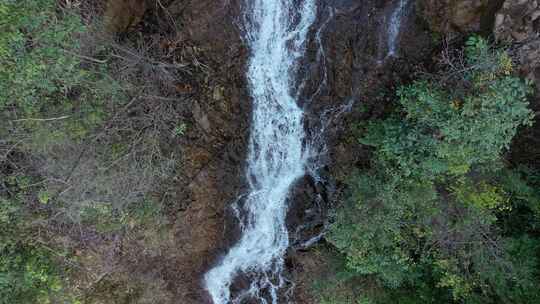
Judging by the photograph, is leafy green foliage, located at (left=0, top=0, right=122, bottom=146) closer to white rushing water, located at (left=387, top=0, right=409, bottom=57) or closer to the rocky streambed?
the rocky streambed

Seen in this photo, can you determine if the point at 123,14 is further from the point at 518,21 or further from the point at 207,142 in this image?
the point at 518,21

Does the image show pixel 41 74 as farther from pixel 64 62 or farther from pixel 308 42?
pixel 308 42

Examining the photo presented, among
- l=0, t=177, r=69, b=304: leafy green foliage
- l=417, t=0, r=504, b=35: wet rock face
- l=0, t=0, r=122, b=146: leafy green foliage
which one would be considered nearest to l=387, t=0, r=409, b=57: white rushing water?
l=417, t=0, r=504, b=35: wet rock face

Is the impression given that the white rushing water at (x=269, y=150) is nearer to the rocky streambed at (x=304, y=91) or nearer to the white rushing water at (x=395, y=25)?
the rocky streambed at (x=304, y=91)

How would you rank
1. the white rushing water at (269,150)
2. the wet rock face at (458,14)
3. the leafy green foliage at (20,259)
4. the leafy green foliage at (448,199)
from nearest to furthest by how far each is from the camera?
the leafy green foliage at (448,199) < the wet rock face at (458,14) < the leafy green foliage at (20,259) < the white rushing water at (269,150)

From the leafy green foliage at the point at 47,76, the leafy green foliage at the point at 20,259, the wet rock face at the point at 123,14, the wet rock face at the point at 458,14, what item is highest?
the wet rock face at the point at 458,14

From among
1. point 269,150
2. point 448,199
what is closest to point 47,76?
point 269,150

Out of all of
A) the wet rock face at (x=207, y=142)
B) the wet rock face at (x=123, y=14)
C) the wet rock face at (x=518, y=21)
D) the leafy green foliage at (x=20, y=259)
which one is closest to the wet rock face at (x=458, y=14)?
the wet rock face at (x=518, y=21)
